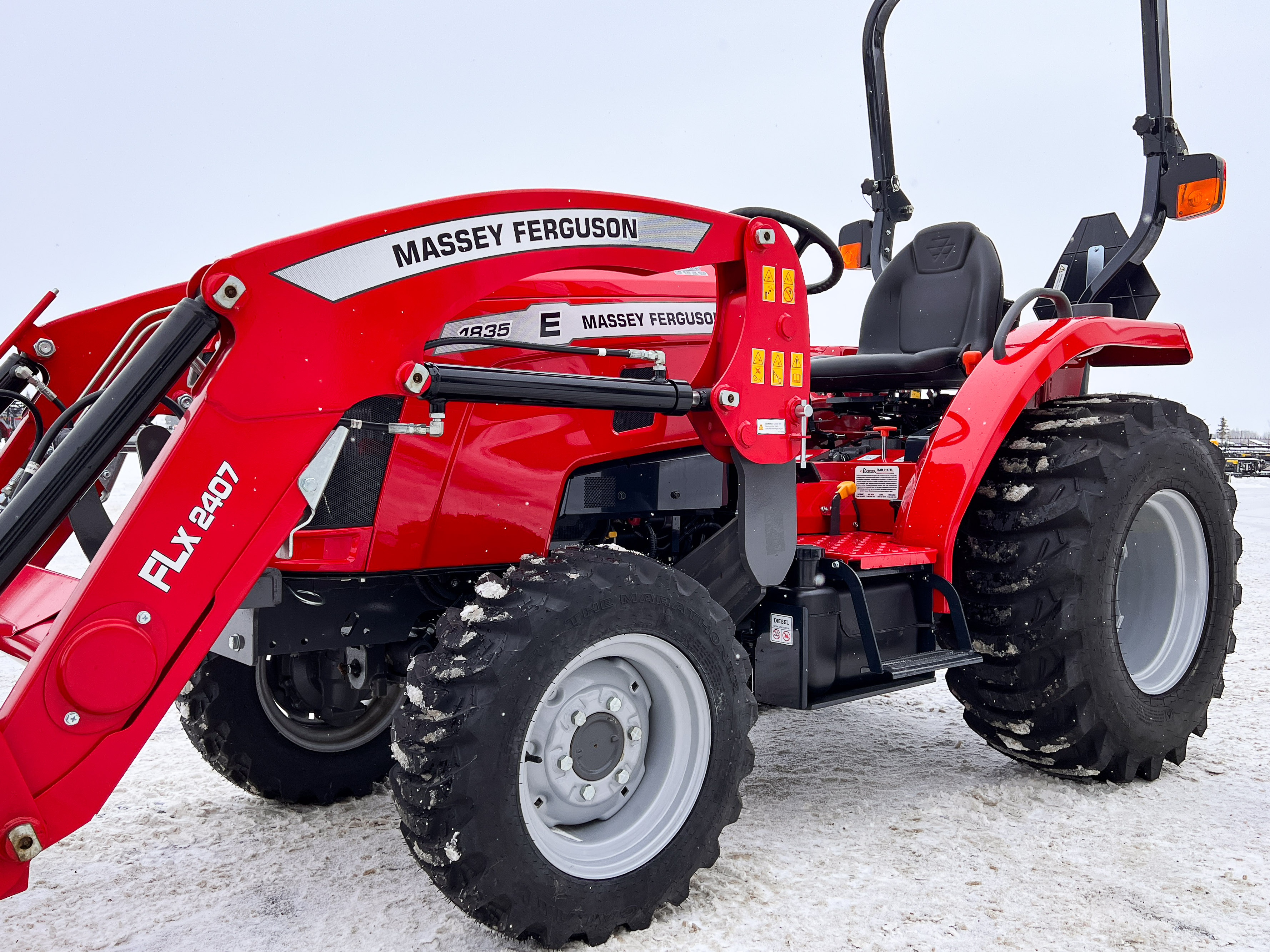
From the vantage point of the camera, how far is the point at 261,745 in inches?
122

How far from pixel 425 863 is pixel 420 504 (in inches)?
31.6

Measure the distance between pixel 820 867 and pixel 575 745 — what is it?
0.78 meters

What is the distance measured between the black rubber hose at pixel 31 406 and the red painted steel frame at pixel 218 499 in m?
0.98

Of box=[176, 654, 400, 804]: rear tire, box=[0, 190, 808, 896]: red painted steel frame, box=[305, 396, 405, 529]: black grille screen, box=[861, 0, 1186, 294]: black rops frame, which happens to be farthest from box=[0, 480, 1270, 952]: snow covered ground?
box=[861, 0, 1186, 294]: black rops frame

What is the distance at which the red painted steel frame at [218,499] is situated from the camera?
181 centimetres

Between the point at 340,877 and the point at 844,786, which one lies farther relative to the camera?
the point at 844,786

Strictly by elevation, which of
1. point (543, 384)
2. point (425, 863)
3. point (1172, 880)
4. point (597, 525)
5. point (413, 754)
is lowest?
point (1172, 880)

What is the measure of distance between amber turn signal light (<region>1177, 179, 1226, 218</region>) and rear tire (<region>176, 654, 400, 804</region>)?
3385mm

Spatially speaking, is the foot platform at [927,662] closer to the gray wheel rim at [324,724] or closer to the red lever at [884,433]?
the red lever at [884,433]

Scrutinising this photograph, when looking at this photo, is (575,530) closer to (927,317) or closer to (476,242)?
(476,242)

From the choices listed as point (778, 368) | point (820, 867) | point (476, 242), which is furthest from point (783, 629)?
point (476, 242)

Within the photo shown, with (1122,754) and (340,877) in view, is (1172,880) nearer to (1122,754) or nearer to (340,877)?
(1122,754)

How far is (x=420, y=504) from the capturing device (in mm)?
2488

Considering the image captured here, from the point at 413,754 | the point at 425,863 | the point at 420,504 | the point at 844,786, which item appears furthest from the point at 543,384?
the point at 844,786
